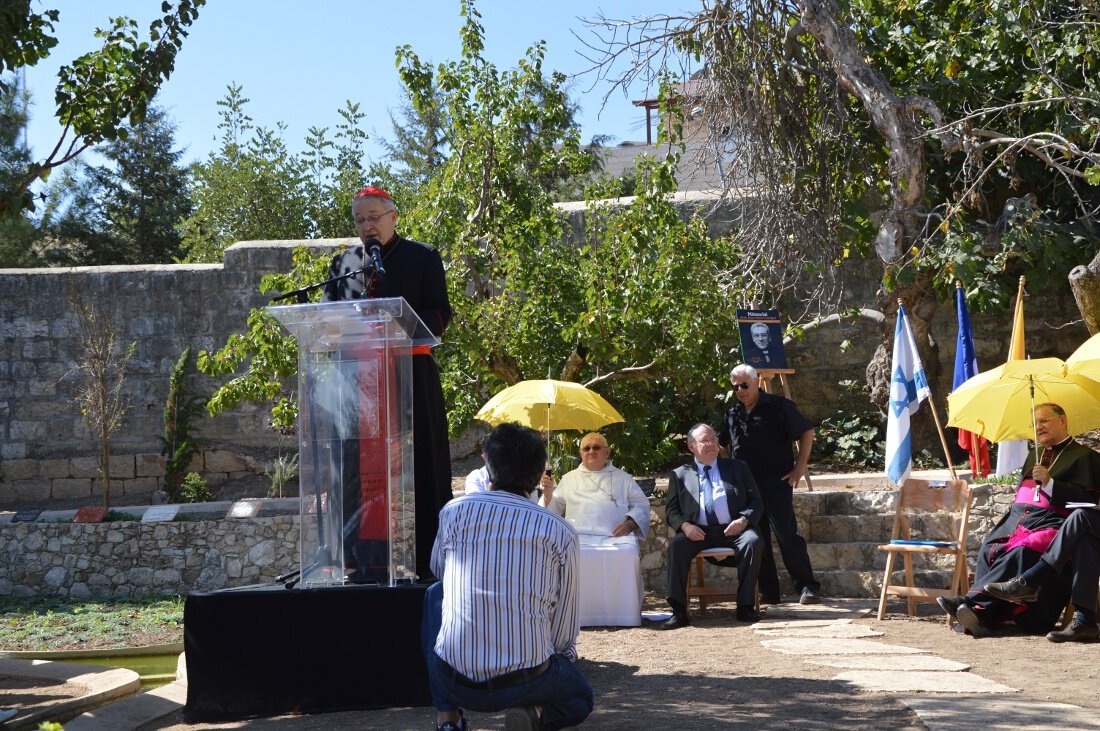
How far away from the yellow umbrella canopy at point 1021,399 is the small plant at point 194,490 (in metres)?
7.57

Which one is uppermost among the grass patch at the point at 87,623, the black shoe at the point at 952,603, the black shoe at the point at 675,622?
the black shoe at the point at 952,603

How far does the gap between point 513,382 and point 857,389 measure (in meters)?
4.50

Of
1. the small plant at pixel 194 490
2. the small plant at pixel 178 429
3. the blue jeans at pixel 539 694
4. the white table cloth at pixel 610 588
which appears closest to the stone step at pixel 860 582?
the white table cloth at pixel 610 588

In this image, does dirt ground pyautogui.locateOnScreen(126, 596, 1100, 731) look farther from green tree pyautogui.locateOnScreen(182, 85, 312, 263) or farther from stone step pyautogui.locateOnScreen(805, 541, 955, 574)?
green tree pyautogui.locateOnScreen(182, 85, 312, 263)

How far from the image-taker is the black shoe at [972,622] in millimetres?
6629

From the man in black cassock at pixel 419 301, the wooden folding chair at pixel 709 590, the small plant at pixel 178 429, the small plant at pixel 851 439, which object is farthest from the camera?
the small plant at pixel 178 429

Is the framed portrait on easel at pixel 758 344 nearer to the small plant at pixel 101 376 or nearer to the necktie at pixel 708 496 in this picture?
the necktie at pixel 708 496

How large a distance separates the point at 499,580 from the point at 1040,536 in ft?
13.9

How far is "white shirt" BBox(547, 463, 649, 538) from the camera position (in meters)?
7.83

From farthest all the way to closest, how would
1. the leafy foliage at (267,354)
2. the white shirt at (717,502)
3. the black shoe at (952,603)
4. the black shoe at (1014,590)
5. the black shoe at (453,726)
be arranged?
the leafy foliage at (267,354) < the white shirt at (717,502) < the black shoe at (952,603) < the black shoe at (1014,590) < the black shoe at (453,726)

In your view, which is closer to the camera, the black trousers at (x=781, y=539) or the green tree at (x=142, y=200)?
the black trousers at (x=781, y=539)

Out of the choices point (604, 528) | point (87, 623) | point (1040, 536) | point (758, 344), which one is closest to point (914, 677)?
point (1040, 536)

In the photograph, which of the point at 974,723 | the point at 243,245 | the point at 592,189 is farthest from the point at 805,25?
the point at 974,723

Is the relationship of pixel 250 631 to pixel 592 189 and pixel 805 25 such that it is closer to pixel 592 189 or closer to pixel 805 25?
pixel 592 189
